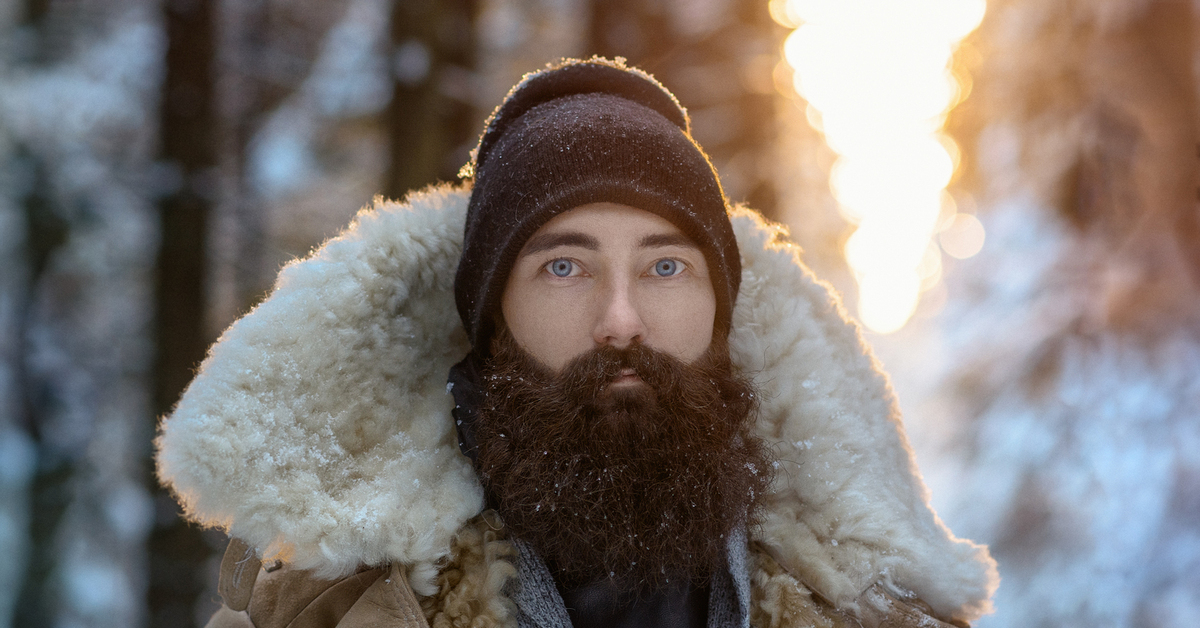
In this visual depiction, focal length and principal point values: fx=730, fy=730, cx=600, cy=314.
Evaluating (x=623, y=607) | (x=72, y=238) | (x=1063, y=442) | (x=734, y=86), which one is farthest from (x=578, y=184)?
(x=72, y=238)

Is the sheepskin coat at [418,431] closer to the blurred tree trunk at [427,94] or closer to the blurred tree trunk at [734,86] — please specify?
the blurred tree trunk at [427,94]

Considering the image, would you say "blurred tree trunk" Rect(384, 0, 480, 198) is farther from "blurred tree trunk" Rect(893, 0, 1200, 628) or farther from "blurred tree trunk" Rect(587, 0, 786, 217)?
"blurred tree trunk" Rect(893, 0, 1200, 628)

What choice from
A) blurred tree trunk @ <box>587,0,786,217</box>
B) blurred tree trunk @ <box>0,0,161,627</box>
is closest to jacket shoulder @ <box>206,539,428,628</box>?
blurred tree trunk @ <box>0,0,161,627</box>

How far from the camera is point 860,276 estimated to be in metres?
10.8

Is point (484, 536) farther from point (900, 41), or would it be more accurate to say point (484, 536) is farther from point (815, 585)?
point (900, 41)

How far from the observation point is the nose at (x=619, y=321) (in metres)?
1.93

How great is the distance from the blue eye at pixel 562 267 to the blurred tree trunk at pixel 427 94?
267 cm

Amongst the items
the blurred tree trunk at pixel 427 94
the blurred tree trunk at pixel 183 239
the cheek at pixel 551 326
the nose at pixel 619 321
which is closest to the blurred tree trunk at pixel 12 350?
the blurred tree trunk at pixel 183 239

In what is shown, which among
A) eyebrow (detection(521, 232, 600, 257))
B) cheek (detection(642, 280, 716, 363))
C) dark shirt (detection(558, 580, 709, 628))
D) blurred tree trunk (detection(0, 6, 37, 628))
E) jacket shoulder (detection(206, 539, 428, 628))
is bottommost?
blurred tree trunk (detection(0, 6, 37, 628))

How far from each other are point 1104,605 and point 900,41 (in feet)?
17.4

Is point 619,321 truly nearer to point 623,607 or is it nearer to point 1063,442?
point 623,607

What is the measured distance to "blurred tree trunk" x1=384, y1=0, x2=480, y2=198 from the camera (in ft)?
14.9

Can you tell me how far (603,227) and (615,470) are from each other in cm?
66

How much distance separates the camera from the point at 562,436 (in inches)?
76.6
